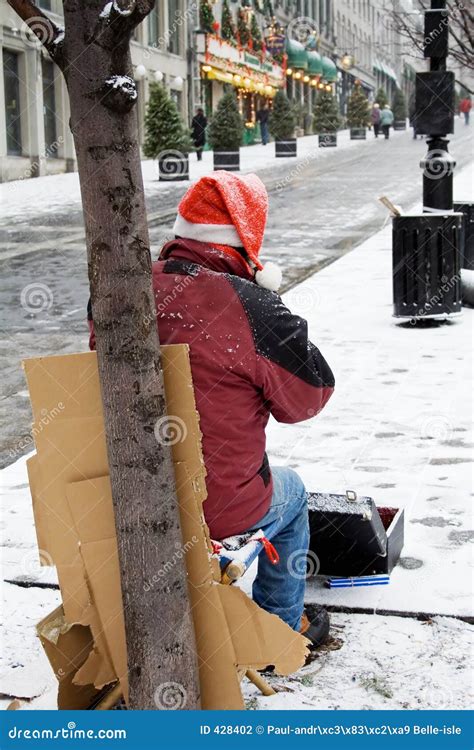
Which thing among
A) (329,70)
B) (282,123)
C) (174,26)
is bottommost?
(282,123)

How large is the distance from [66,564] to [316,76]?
55.1 m

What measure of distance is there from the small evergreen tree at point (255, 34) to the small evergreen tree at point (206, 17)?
532cm

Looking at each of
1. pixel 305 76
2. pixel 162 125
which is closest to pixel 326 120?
pixel 305 76

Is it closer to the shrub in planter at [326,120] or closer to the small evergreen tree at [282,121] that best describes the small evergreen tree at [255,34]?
the shrub in planter at [326,120]

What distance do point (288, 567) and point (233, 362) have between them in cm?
78

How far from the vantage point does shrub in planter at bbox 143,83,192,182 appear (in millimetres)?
24953

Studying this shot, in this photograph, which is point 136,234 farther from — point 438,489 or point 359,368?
point 359,368

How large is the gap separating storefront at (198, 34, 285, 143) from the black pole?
2899 centimetres

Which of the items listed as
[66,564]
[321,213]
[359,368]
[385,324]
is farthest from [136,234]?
[321,213]
